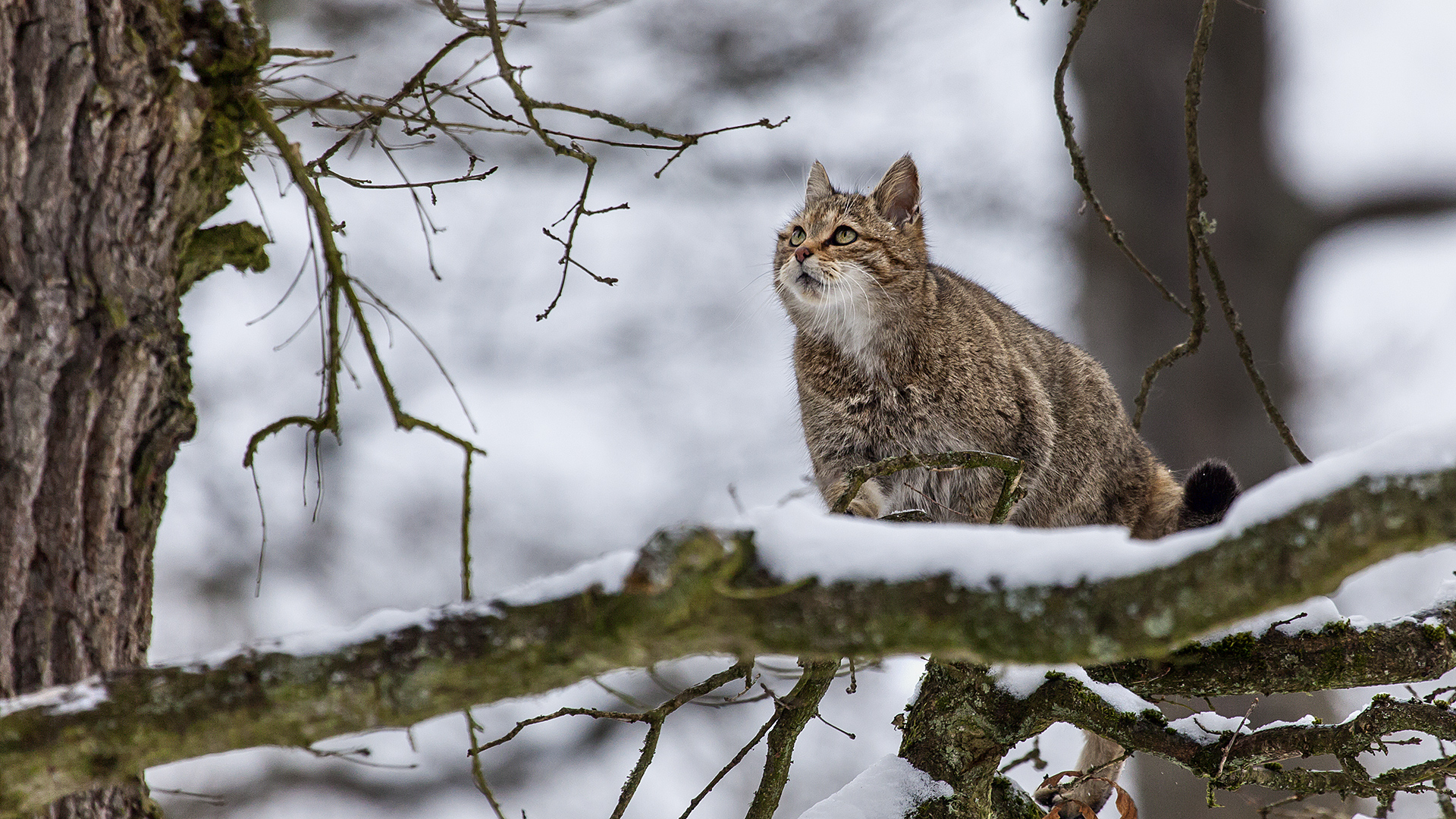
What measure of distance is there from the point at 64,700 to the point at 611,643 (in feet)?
2.27

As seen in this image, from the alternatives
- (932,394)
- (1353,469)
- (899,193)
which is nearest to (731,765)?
(1353,469)

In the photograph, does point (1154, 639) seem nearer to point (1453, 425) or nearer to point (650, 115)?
point (1453, 425)

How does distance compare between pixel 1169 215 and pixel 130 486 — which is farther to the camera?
pixel 1169 215

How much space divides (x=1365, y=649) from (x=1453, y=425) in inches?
55.4

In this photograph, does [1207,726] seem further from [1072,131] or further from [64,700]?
[64,700]

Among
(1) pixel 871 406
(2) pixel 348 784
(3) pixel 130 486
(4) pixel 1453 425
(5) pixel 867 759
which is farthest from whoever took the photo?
(5) pixel 867 759

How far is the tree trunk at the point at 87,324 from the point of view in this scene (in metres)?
1.69

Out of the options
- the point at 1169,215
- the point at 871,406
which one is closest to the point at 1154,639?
the point at 871,406

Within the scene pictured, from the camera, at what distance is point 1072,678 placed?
2.64 metres

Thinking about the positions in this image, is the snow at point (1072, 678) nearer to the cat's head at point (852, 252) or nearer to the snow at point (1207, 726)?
the snow at point (1207, 726)

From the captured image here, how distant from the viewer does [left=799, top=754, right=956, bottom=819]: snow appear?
2656 mm

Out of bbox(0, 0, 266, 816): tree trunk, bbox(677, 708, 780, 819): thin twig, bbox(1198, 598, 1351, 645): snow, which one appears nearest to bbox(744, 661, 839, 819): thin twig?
bbox(677, 708, 780, 819): thin twig

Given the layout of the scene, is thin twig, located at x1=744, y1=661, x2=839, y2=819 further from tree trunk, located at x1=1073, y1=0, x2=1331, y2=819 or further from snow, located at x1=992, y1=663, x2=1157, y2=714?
tree trunk, located at x1=1073, y1=0, x2=1331, y2=819

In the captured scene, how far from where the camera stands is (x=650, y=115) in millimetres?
8461
